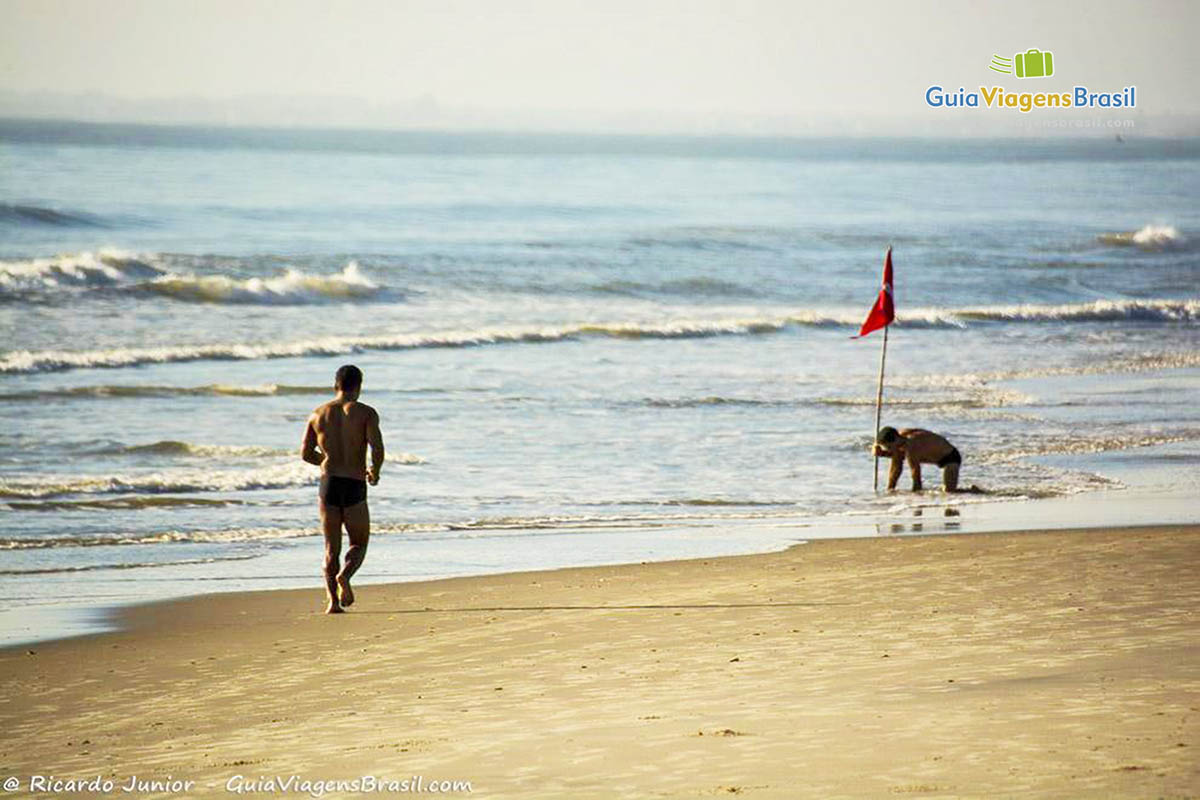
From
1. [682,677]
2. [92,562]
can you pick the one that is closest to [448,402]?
[92,562]

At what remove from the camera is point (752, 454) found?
15.3 metres

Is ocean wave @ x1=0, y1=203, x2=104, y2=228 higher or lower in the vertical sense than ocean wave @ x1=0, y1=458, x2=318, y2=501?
higher

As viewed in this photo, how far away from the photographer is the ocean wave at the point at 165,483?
13023mm

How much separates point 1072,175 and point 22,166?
58011 mm

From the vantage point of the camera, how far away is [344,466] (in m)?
8.66

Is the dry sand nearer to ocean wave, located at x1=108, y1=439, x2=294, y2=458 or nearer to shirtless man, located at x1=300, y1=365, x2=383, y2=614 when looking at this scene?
shirtless man, located at x1=300, y1=365, x2=383, y2=614

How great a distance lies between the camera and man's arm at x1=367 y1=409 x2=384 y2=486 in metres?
8.48

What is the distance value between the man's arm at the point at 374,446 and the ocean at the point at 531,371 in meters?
0.97

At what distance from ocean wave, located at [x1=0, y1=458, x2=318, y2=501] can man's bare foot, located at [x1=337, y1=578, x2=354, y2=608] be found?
488cm

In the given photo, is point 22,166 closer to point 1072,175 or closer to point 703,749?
point 1072,175

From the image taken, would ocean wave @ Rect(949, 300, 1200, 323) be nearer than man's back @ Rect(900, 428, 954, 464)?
No

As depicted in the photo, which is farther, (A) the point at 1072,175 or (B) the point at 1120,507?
(A) the point at 1072,175

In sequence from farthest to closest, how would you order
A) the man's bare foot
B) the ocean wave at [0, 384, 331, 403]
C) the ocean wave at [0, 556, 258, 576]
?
the ocean wave at [0, 384, 331, 403] < the ocean wave at [0, 556, 258, 576] < the man's bare foot

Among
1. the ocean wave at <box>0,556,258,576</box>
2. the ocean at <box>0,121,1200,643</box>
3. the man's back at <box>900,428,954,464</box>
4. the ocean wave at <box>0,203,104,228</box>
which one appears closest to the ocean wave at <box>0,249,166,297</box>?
the ocean at <box>0,121,1200,643</box>
